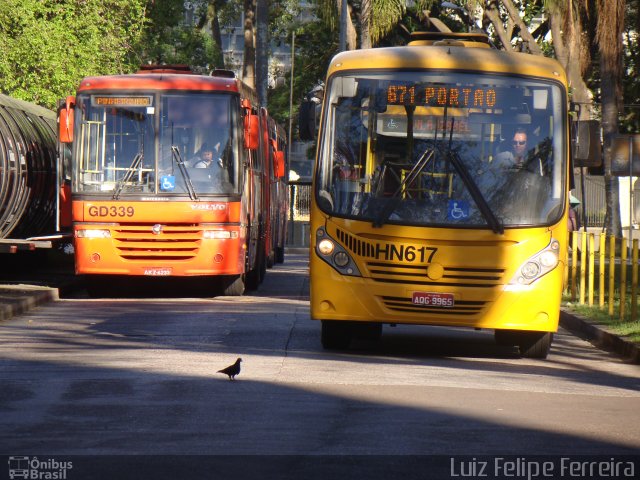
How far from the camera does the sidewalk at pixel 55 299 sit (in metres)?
16.0

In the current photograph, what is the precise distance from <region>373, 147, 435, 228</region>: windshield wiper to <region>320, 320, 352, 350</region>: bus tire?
127 cm

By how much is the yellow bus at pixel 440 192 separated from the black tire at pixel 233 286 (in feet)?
27.8

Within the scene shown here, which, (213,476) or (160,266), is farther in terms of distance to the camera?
(160,266)

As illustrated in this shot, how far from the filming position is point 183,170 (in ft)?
70.3

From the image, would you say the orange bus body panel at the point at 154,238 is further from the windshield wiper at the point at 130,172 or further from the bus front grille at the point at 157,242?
the windshield wiper at the point at 130,172

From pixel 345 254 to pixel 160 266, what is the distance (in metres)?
8.06


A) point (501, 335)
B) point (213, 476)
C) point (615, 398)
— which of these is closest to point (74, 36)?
point (501, 335)

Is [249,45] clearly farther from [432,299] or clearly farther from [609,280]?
[432,299]

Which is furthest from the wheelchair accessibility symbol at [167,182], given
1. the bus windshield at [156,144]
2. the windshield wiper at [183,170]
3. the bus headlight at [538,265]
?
the bus headlight at [538,265]

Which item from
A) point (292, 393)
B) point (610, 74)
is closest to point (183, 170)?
point (292, 393)

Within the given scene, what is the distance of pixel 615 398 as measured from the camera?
1139 centimetres

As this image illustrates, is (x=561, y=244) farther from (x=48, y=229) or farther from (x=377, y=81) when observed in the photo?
Answer: (x=48, y=229)

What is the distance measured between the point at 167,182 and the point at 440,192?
8.26 m

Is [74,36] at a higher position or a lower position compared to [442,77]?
higher
